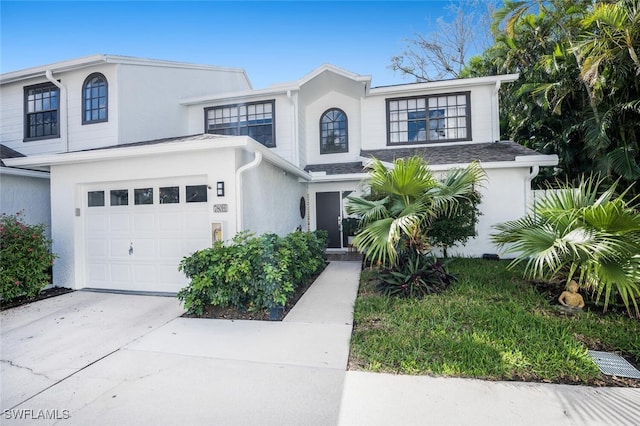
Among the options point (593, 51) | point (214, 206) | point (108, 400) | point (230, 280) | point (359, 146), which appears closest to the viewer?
point (108, 400)

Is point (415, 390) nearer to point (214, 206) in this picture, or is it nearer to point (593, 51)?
point (214, 206)

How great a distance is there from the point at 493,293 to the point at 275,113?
8.29 metres

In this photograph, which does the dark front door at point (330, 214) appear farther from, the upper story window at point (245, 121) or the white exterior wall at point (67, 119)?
the white exterior wall at point (67, 119)

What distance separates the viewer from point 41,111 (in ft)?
30.3

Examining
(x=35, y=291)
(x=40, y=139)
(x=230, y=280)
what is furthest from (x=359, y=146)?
(x=40, y=139)

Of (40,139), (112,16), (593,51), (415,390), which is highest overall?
(112,16)

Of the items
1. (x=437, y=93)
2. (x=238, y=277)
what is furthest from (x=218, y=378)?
(x=437, y=93)

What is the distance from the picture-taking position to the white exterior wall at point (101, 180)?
577 cm

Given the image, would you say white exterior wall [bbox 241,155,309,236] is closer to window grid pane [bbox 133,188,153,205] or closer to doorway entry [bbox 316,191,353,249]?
doorway entry [bbox 316,191,353,249]

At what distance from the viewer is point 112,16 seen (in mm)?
8070

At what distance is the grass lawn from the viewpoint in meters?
3.17

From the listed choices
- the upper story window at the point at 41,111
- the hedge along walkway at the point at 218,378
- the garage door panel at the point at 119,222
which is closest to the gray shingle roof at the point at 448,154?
the garage door panel at the point at 119,222

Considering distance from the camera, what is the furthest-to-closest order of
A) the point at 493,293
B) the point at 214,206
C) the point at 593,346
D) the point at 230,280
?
the point at 214,206
the point at 493,293
the point at 230,280
the point at 593,346

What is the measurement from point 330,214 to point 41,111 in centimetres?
979
